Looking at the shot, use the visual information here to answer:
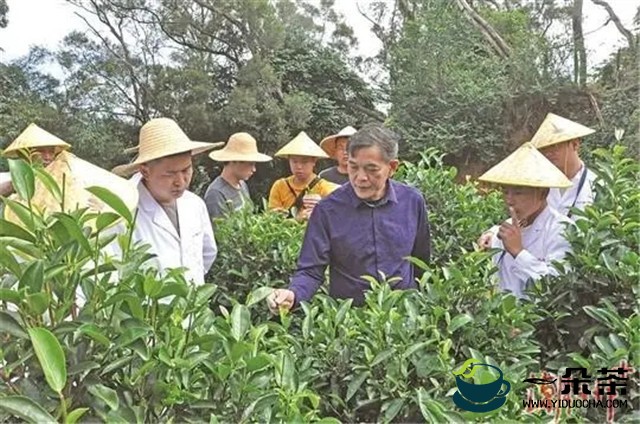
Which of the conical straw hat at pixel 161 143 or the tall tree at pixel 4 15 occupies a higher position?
the tall tree at pixel 4 15

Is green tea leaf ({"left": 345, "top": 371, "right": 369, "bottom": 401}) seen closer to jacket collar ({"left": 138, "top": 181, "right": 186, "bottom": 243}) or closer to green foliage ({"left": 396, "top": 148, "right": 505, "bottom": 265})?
jacket collar ({"left": 138, "top": 181, "right": 186, "bottom": 243})

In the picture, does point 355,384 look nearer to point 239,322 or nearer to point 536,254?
point 239,322

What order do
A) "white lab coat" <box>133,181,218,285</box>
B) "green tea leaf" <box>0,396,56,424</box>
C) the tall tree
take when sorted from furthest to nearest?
the tall tree < "white lab coat" <box>133,181,218,285</box> < "green tea leaf" <box>0,396,56,424</box>

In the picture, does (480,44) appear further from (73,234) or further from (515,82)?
(73,234)

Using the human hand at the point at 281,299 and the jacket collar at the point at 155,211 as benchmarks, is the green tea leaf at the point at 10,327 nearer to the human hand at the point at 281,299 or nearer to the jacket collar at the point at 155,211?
the human hand at the point at 281,299

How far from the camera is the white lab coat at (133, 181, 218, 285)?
2.09 metres

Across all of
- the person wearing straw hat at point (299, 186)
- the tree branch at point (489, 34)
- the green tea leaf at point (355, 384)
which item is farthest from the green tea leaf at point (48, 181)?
the tree branch at point (489, 34)

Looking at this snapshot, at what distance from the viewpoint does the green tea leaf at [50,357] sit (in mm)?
743

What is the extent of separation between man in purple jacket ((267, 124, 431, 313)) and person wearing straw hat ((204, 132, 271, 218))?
126cm

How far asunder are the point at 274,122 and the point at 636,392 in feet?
32.6

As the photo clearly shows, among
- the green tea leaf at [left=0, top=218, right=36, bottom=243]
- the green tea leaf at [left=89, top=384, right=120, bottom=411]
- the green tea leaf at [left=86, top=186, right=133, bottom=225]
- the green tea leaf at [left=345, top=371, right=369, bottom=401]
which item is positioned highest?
the green tea leaf at [left=86, top=186, right=133, bottom=225]

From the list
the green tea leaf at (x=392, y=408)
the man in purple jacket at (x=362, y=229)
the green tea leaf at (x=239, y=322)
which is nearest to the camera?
the green tea leaf at (x=239, y=322)

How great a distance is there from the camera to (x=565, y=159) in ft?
8.15

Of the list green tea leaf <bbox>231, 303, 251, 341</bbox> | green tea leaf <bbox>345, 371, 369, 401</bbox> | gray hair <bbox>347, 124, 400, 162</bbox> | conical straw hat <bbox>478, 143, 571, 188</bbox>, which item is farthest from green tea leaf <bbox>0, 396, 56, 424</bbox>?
conical straw hat <bbox>478, 143, 571, 188</bbox>
